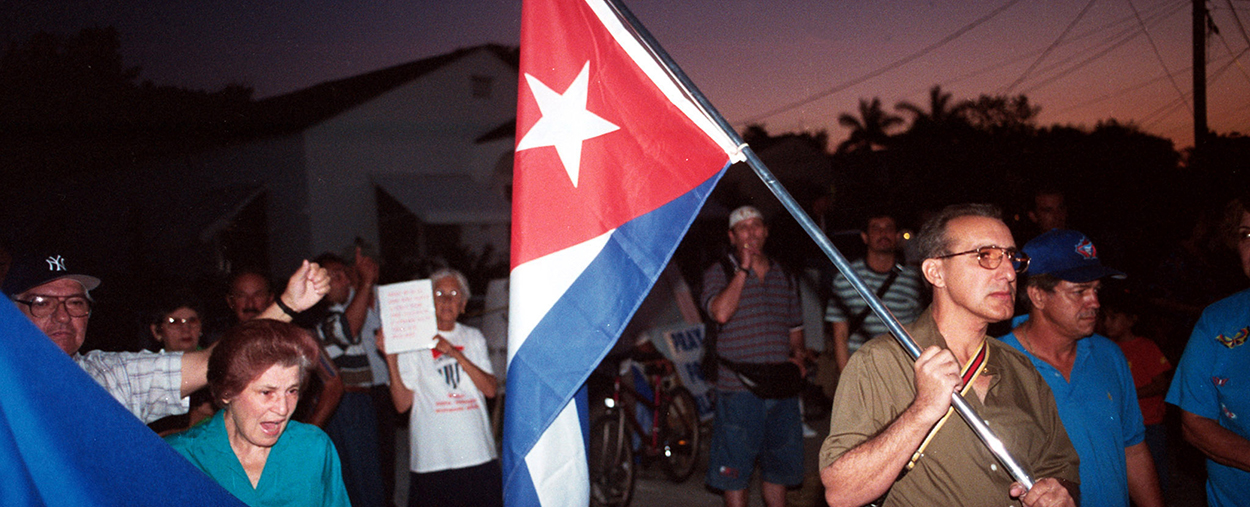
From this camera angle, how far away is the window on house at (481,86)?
24.2 meters

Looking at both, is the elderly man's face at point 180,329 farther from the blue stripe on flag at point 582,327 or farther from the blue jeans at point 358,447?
the blue stripe on flag at point 582,327

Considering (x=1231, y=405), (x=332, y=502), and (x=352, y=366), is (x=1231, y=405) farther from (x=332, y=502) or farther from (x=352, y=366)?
(x=352, y=366)

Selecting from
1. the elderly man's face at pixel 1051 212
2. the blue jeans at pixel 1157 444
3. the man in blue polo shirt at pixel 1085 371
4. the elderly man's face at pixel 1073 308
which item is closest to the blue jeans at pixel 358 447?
the man in blue polo shirt at pixel 1085 371

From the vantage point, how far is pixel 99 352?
3305mm

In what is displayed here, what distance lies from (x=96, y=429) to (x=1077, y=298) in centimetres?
349

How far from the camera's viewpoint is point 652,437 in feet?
24.8

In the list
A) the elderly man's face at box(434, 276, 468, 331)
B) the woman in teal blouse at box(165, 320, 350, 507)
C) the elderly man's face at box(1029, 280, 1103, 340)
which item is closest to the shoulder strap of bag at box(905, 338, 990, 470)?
the elderly man's face at box(1029, 280, 1103, 340)

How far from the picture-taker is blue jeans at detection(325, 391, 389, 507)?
5.56 metres

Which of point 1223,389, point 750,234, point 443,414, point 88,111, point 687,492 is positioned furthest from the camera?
point 88,111

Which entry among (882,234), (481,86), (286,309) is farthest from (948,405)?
(481,86)

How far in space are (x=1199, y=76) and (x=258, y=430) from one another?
14.1 m

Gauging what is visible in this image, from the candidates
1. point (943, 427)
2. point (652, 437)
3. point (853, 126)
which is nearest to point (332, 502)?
point (943, 427)

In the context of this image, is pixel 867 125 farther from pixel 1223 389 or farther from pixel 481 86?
pixel 1223 389

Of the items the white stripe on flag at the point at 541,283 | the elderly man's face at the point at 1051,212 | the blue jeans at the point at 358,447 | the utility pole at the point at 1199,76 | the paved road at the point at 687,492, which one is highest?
the utility pole at the point at 1199,76
